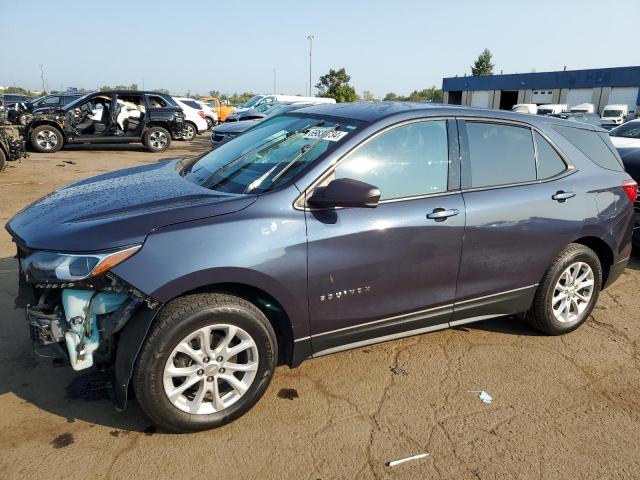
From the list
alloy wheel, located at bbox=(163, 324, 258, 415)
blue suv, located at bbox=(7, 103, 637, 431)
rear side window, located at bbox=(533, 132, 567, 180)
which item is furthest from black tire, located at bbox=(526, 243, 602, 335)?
alloy wheel, located at bbox=(163, 324, 258, 415)

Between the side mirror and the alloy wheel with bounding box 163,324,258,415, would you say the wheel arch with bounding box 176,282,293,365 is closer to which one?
the alloy wheel with bounding box 163,324,258,415

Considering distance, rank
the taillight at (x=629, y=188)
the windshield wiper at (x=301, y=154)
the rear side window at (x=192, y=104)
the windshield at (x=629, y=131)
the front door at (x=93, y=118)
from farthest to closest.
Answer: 1. the rear side window at (x=192, y=104)
2. the front door at (x=93, y=118)
3. the windshield at (x=629, y=131)
4. the taillight at (x=629, y=188)
5. the windshield wiper at (x=301, y=154)

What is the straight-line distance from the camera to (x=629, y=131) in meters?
9.59

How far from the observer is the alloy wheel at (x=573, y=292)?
3834 millimetres

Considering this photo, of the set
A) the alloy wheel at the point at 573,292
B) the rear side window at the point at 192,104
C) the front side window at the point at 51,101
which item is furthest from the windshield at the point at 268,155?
the front side window at the point at 51,101

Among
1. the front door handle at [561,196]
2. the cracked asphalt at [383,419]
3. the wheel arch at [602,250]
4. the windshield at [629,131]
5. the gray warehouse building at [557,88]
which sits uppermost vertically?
the gray warehouse building at [557,88]

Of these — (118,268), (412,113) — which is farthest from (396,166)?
(118,268)

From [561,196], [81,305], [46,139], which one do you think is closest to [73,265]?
[81,305]

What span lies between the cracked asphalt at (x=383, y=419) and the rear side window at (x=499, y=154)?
4.21ft

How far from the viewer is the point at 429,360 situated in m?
3.54

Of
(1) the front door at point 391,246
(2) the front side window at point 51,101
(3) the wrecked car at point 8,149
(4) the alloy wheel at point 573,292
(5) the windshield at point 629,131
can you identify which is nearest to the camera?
(1) the front door at point 391,246

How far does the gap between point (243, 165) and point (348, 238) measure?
934 millimetres

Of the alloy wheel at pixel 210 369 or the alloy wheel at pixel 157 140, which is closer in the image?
the alloy wheel at pixel 210 369

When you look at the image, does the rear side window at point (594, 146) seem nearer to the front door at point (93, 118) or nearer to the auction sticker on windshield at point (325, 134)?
the auction sticker on windshield at point (325, 134)
